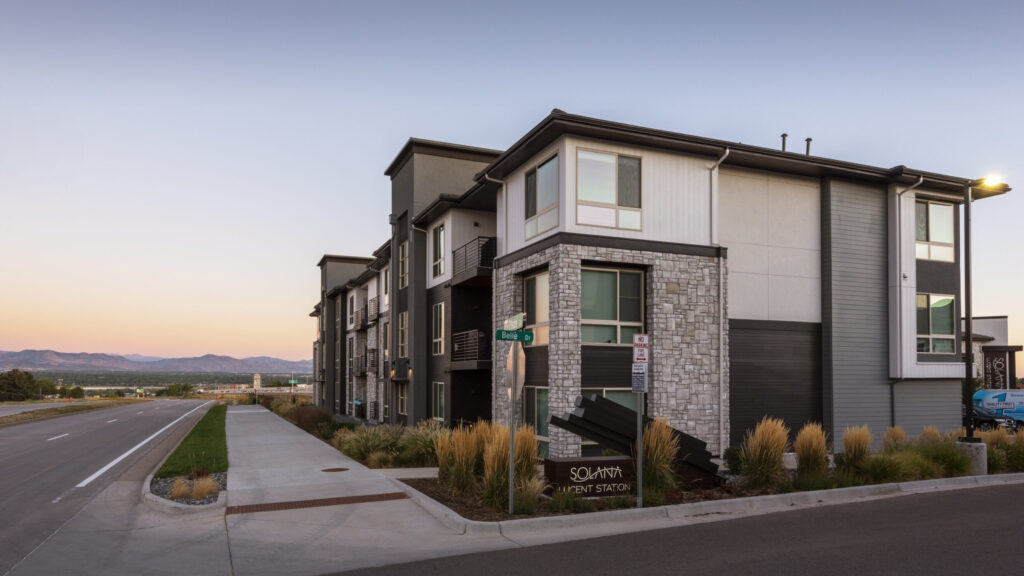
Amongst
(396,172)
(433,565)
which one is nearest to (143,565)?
(433,565)

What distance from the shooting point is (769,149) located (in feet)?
62.6

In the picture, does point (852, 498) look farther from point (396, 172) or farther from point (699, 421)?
point (396, 172)

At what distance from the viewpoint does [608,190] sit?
17.5m

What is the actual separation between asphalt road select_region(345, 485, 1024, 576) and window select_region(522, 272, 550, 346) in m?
8.10

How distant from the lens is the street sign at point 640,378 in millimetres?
11133

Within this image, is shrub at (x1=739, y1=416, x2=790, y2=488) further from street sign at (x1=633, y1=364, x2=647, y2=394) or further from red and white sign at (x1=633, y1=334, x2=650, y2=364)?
red and white sign at (x1=633, y1=334, x2=650, y2=364)

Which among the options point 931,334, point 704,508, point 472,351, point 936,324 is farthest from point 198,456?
point 936,324

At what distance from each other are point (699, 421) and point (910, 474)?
4.99 meters

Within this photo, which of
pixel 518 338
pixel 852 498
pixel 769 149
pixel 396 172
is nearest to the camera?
pixel 518 338

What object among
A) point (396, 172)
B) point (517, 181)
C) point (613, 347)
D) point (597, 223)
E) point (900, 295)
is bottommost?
point (613, 347)

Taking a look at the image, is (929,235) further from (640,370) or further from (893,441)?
(640,370)

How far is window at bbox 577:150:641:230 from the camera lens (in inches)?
679

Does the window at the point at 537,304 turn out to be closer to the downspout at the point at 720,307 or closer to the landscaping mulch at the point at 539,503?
the downspout at the point at 720,307

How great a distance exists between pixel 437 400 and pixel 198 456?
29.6 feet
